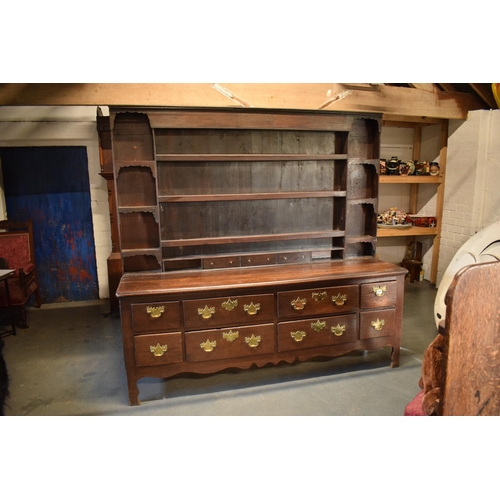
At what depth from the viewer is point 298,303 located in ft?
8.95

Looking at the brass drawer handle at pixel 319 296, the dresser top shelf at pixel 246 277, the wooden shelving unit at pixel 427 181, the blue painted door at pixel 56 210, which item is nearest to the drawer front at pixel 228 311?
the dresser top shelf at pixel 246 277

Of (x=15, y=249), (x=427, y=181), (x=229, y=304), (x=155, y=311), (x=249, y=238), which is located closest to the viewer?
(x=155, y=311)

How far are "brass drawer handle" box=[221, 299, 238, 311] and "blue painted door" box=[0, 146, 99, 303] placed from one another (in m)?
2.93

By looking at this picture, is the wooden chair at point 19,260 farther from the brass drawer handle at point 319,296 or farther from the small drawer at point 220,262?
the brass drawer handle at point 319,296

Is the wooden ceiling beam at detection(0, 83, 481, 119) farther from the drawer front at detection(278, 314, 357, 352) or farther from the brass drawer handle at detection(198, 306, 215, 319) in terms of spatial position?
the drawer front at detection(278, 314, 357, 352)

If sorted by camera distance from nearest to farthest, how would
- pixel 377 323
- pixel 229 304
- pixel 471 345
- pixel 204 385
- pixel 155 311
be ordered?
pixel 471 345
pixel 155 311
pixel 229 304
pixel 204 385
pixel 377 323

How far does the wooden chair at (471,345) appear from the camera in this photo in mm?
1055

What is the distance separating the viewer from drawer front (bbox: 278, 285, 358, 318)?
8.90 feet

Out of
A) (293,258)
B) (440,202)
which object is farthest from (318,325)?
(440,202)

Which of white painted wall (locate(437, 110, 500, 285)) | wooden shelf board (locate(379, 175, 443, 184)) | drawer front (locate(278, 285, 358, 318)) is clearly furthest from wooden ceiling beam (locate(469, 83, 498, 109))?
drawer front (locate(278, 285, 358, 318))

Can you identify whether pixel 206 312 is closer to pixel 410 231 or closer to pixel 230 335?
pixel 230 335

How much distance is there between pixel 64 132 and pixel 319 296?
3.73 meters

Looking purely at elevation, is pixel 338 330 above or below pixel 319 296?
below

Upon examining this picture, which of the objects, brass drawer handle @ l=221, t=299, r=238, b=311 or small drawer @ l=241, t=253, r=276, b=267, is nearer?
brass drawer handle @ l=221, t=299, r=238, b=311
